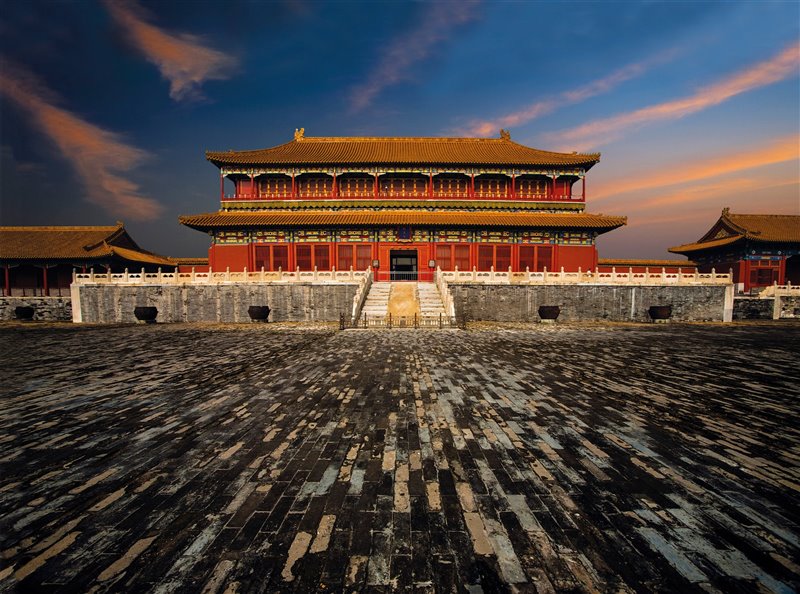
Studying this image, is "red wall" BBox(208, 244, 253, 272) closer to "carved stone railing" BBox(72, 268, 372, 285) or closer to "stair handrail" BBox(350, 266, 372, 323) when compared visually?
"carved stone railing" BBox(72, 268, 372, 285)

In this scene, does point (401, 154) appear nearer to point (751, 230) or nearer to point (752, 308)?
point (752, 308)

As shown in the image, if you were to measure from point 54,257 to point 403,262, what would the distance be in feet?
97.8

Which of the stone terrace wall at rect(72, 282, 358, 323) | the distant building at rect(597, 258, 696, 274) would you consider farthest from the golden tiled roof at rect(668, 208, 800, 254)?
the stone terrace wall at rect(72, 282, 358, 323)

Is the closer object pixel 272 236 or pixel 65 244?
pixel 272 236

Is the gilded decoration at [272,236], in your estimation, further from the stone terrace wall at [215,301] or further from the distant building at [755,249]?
the distant building at [755,249]

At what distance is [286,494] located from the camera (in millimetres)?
3225

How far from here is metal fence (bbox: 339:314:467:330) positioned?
15.8 metres

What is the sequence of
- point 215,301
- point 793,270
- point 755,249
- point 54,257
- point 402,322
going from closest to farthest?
point 402,322 → point 215,301 → point 54,257 → point 755,249 → point 793,270

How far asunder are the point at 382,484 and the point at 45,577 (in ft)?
8.32

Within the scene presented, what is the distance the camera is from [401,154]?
99.4 ft

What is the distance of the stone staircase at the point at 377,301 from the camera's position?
17938mm

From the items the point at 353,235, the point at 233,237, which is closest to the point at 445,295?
the point at 353,235

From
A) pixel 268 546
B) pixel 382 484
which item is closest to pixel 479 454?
pixel 382 484

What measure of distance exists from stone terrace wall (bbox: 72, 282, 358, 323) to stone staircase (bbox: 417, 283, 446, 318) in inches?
167
